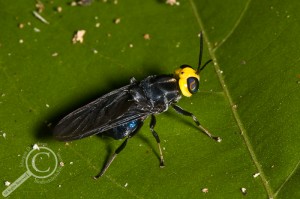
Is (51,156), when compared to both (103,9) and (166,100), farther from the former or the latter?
(103,9)

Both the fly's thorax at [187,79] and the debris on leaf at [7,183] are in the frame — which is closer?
the debris on leaf at [7,183]

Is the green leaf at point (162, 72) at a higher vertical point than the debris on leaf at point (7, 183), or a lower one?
higher

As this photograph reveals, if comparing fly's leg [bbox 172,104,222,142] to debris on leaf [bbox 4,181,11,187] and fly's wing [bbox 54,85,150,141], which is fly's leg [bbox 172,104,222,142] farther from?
debris on leaf [bbox 4,181,11,187]

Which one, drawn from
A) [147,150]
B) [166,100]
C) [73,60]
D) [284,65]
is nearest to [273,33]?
[284,65]

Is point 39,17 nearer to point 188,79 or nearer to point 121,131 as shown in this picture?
point 121,131

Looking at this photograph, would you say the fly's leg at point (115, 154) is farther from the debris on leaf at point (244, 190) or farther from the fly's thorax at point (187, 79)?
the debris on leaf at point (244, 190)

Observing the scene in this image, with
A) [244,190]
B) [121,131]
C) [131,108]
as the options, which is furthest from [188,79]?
[244,190]

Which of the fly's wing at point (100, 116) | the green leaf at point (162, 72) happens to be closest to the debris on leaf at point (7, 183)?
the green leaf at point (162, 72)
